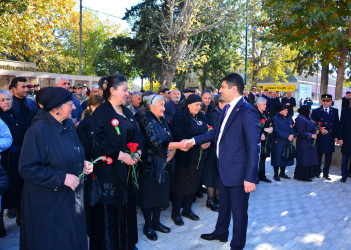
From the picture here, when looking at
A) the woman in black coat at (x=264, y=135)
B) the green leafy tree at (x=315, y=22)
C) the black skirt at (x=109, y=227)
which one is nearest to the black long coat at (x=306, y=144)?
the woman in black coat at (x=264, y=135)

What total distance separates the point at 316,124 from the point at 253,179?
554cm

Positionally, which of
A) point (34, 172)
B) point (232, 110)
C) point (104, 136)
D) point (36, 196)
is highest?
point (232, 110)

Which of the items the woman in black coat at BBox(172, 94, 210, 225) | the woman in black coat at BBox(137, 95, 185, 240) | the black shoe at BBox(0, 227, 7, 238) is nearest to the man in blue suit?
the woman in black coat at BBox(137, 95, 185, 240)

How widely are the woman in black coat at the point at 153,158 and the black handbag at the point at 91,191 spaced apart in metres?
1.03

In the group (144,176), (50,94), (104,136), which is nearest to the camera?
(50,94)

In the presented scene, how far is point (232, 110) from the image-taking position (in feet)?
12.2

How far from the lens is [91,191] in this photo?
10.4ft

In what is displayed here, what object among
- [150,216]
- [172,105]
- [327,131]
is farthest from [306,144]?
[150,216]

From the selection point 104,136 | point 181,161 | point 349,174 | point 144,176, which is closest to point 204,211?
point 181,161

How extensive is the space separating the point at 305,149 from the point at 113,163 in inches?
240

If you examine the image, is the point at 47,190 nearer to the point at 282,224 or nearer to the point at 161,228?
the point at 161,228

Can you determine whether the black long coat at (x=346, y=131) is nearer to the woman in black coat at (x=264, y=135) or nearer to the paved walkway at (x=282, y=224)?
Answer: the paved walkway at (x=282, y=224)

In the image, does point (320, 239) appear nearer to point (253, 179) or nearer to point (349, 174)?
point (253, 179)

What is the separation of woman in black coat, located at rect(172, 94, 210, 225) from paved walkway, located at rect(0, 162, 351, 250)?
55 centimetres
